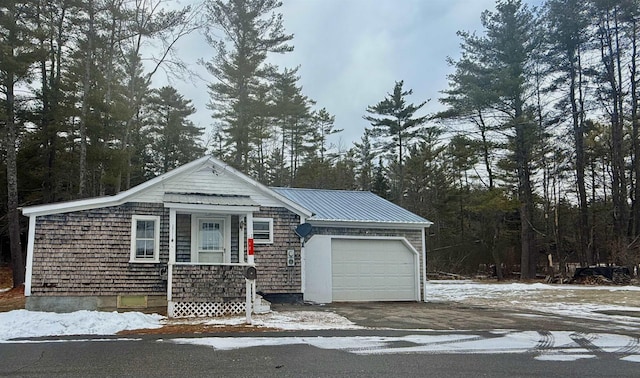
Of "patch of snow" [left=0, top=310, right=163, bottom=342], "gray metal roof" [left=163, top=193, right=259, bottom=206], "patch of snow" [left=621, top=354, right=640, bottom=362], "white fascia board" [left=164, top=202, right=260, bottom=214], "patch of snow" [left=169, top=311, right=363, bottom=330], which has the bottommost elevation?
"patch of snow" [left=621, top=354, right=640, bottom=362]

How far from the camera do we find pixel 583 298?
17.6m

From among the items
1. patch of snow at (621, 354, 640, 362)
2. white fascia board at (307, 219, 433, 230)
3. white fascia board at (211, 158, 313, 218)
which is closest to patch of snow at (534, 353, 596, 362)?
patch of snow at (621, 354, 640, 362)

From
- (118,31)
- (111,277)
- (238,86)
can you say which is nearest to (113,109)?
(118,31)

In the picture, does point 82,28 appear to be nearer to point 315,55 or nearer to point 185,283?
point 315,55

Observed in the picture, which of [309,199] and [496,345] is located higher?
[309,199]

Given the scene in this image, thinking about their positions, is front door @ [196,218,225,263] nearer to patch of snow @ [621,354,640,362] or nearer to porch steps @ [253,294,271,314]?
porch steps @ [253,294,271,314]

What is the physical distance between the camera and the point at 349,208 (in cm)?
1778

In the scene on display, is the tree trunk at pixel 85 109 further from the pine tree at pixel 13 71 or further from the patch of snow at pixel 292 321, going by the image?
the patch of snow at pixel 292 321

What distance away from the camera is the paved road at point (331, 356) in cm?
634

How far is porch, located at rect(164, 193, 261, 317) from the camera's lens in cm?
1254

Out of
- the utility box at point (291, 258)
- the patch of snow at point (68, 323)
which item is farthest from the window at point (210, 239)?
the patch of snow at point (68, 323)

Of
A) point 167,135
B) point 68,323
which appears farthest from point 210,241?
point 167,135

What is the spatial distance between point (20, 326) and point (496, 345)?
27.9 feet

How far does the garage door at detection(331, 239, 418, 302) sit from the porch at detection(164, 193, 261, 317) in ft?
11.0
